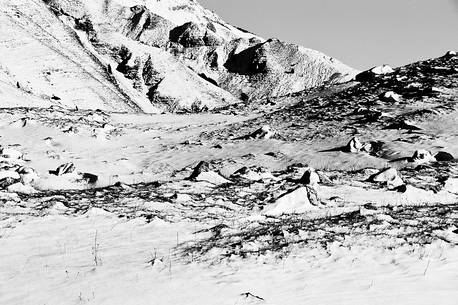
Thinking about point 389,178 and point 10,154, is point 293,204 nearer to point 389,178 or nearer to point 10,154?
point 389,178

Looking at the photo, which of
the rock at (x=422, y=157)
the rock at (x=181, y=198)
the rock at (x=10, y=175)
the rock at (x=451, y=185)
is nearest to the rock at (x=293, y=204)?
the rock at (x=181, y=198)

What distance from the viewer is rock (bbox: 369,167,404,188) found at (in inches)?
733

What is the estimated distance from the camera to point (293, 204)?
15.6m

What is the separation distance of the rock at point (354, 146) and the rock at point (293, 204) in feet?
35.7

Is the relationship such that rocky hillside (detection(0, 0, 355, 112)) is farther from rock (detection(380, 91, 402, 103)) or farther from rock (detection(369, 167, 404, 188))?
rock (detection(369, 167, 404, 188))

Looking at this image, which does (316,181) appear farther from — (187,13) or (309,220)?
(187,13)

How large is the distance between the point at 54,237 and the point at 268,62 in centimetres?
10556

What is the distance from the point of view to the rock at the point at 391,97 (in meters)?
36.0

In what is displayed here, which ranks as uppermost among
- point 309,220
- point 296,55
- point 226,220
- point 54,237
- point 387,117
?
point 296,55

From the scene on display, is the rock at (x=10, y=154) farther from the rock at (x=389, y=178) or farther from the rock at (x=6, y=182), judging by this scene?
the rock at (x=389, y=178)

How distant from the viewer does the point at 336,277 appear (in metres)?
8.88

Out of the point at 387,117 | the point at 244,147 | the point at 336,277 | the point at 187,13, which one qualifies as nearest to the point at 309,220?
the point at 336,277

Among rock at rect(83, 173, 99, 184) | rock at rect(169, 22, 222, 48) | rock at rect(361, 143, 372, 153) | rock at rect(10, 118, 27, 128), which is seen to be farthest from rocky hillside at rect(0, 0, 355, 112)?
rock at rect(361, 143, 372, 153)

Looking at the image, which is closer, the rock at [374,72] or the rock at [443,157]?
the rock at [443,157]
